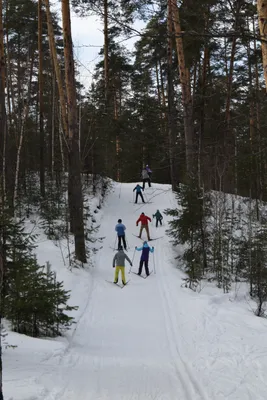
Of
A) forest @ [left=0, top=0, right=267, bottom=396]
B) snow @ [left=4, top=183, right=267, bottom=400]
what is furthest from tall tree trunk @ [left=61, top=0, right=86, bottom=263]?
snow @ [left=4, top=183, right=267, bottom=400]

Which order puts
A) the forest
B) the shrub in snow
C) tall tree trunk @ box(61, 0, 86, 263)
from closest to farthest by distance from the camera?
the forest < the shrub in snow < tall tree trunk @ box(61, 0, 86, 263)

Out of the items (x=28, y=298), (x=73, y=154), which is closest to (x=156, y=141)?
(x=28, y=298)

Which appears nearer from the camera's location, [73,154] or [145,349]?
[145,349]

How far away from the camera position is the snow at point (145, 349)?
190 inches

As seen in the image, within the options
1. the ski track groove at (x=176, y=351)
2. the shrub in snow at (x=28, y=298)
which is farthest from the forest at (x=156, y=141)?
the ski track groove at (x=176, y=351)

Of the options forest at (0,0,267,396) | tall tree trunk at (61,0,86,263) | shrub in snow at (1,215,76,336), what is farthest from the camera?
tall tree trunk at (61,0,86,263)

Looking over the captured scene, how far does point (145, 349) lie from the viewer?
6633 mm

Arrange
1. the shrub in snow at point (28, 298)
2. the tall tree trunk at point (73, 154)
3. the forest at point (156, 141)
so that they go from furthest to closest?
1. the tall tree trunk at point (73, 154)
2. the shrub in snow at point (28, 298)
3. the forest at point (156, 141)

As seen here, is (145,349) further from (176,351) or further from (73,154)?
(73,154)

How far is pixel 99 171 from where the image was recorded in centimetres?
2208

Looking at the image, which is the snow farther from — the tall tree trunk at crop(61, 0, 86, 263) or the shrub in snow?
the tall tree trunk at crop(61, 0, 86, 263)

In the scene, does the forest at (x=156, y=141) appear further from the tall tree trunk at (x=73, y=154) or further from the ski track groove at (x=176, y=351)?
the ski track groove at (x=176, y=351)

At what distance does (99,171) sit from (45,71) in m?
10.5

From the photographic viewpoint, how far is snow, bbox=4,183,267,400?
483cm
